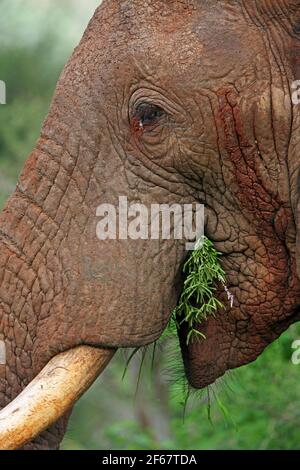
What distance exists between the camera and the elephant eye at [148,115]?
180 inches

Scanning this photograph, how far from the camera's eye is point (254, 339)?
4844 mm

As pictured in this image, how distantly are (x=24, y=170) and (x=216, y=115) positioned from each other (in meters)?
0.63

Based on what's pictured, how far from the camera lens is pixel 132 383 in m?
13.2

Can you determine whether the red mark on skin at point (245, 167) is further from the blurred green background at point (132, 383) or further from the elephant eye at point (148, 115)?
the blurred green background at point (132, 383)

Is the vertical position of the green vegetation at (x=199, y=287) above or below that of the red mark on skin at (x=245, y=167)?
below

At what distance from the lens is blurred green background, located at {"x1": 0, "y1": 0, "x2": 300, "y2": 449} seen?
7605mm

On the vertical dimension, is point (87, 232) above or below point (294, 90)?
below

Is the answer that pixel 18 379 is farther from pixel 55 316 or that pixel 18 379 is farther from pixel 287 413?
pixel 287 413

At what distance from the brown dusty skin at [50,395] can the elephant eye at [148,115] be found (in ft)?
2.40

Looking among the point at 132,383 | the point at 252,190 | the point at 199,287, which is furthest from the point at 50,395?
the point at 132,383

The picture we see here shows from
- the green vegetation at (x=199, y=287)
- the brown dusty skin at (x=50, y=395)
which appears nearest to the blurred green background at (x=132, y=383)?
the green vegetation at (x=199, y=287)

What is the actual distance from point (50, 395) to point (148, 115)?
94 cm

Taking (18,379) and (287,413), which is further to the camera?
(287,413)
